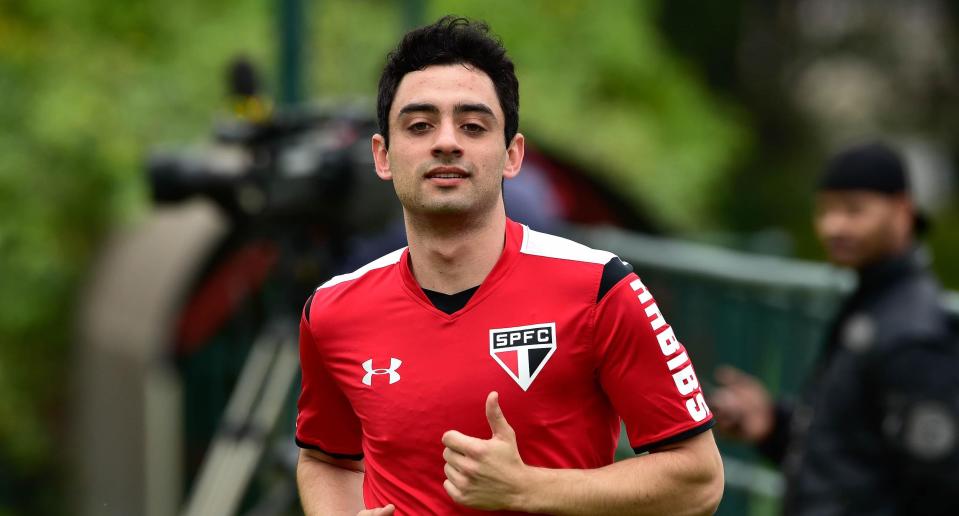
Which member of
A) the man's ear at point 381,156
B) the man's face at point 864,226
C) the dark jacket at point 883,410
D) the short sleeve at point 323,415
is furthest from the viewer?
the man's face at point 864,226

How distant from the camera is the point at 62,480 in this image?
1169 centimetres

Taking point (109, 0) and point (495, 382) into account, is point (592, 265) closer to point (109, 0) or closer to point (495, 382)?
point (495, 382)

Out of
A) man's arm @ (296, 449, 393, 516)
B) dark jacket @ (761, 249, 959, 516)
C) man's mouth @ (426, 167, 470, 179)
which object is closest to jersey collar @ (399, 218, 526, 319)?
man's mouth @ (426, 167, 470, 179)

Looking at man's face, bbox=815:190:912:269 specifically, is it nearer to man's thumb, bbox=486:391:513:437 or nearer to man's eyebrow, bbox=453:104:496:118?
man's eyebrow, bbox=453:104:496:118

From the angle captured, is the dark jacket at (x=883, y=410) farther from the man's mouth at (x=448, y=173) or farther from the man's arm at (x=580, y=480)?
the man's mouth at (x=448, y=173)

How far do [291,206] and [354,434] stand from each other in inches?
116

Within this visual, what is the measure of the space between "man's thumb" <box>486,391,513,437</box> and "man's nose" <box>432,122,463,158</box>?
0.44 meters

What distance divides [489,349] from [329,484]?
569mm

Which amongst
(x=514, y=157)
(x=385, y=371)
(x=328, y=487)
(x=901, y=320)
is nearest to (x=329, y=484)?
(x=328, y=487)

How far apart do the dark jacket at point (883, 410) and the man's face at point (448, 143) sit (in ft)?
6.59

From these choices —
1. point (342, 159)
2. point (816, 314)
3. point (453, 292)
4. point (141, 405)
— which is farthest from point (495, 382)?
point (141, 405)

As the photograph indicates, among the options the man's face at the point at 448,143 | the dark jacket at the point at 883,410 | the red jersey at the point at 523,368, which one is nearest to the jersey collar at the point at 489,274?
the red jersey at the point at 523,368

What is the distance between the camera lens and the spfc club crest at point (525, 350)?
3004 mm

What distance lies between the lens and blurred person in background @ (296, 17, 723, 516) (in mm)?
2949
